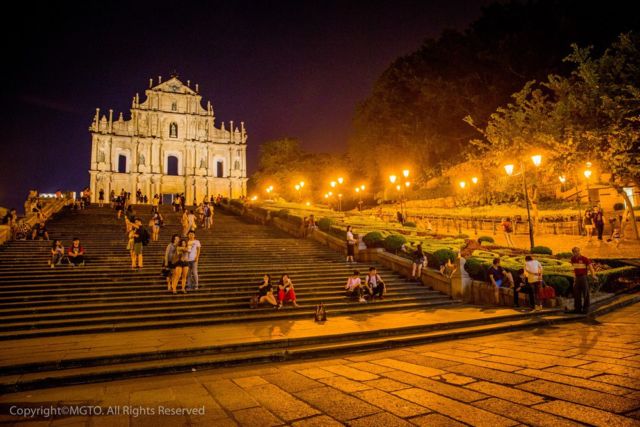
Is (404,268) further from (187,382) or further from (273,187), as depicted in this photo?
(273,187)

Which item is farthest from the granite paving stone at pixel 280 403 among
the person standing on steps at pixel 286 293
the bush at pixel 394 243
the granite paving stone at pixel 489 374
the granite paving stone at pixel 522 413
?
the bush at pixel 394 243

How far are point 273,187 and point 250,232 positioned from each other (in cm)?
4291

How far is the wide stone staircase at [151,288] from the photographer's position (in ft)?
29.9

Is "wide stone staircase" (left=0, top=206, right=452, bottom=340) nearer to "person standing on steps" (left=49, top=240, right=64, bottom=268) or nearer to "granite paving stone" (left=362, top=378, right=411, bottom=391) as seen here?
"person standing on steps" (left=49, top=240, right=64, bottom=268)

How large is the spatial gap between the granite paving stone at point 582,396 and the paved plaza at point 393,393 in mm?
11

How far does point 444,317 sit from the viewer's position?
9898mm

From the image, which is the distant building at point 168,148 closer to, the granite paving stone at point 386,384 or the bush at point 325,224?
the bush at point 325,224

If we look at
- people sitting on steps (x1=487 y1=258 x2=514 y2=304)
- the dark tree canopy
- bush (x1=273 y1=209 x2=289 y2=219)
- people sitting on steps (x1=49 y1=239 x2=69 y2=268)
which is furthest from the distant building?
people sitting on steps (x1=487 y1=258 x2=514 y2=304)

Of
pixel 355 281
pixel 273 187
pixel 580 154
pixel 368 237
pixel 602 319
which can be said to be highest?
pixel 273 187

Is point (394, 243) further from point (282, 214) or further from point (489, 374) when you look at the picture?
point (489, 374)

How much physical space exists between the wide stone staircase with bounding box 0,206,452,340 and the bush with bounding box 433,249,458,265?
1.51 meters

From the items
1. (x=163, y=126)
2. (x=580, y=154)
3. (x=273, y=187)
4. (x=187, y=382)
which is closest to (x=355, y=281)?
(x=187, y=382)

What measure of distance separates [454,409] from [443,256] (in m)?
10.6

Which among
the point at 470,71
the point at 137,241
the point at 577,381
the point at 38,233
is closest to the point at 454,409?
the point at 577,381
